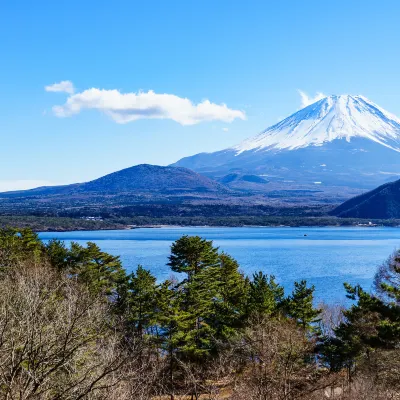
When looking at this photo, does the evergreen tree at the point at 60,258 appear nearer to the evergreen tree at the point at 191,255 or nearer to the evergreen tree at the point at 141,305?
the evergreen tree at the point at 191,255

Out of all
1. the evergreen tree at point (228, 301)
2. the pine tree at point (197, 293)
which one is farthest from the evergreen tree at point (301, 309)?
the pine tree at point (197, 293)

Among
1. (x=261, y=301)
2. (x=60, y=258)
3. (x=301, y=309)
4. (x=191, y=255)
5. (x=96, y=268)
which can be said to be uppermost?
(x=191, y=255)

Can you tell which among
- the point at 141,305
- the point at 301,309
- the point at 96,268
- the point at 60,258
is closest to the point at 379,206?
the point at 60,258

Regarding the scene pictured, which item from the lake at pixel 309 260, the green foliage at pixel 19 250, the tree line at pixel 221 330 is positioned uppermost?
the green foliage at pixel 19 250

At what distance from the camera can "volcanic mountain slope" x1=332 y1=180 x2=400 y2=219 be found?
6309 inches

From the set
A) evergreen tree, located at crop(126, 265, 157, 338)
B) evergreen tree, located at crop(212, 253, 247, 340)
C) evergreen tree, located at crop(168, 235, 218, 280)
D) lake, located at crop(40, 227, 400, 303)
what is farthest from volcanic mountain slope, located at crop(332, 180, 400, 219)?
evergreen tree, located at crop(126, 265, 157, 338)

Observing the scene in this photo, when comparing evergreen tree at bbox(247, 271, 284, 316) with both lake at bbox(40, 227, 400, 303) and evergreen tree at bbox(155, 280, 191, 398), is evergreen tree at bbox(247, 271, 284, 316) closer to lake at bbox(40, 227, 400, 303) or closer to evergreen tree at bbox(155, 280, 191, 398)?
evergreen tree at bbox(155, 280, 191, 398)

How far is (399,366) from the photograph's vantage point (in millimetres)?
13703

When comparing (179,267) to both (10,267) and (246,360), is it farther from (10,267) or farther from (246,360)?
(10,267)

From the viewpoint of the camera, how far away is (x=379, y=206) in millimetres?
163375

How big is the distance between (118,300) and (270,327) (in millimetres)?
7557

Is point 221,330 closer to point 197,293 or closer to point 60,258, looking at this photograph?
point 197,293

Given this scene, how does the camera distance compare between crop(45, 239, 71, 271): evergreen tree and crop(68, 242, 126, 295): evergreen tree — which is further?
crop(45, 239, 71, 271): evergreen tree

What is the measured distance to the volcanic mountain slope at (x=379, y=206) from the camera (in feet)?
526
